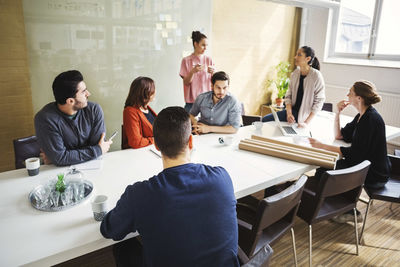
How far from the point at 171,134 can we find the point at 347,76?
4699 mm

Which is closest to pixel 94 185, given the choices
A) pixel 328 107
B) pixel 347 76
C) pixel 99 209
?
pixel 99 209

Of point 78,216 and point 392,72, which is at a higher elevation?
point 392,72

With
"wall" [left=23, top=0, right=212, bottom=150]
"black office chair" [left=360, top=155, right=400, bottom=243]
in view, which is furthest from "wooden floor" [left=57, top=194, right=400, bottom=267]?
"wall" [left=23, top=0, right=212, bottom=150]

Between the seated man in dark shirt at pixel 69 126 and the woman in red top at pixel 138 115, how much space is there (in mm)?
252

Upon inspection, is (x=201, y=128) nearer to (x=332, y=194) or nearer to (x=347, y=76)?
(x=332, y=194)

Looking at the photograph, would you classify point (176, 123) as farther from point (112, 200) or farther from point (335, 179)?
point (335, 179)

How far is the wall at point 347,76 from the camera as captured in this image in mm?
4504

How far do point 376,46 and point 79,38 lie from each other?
453 cm

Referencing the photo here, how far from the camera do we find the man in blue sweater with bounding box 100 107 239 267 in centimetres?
108

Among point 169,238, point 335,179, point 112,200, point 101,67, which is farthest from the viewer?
point 101,67

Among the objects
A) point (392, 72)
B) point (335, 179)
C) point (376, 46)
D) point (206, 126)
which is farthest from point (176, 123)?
point (376, 46)

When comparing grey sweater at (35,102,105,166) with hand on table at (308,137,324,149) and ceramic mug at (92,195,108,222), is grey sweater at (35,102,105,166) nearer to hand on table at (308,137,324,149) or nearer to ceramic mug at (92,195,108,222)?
ceramic mug at (92,195,108,222)

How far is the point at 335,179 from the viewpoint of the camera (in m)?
1.86

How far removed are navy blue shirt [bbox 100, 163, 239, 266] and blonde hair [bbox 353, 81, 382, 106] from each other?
179 centimetres
